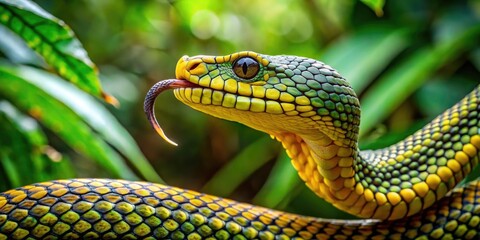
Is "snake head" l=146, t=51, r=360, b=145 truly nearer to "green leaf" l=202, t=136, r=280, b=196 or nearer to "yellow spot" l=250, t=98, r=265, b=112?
"yellow spot" l=250, t=98, r=265, b=112

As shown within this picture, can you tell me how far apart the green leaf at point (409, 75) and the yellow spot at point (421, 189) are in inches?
38.4

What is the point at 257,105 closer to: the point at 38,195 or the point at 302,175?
the point at 302,175

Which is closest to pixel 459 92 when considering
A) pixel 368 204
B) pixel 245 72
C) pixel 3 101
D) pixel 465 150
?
pixel 465 150

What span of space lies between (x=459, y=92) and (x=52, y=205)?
202cm

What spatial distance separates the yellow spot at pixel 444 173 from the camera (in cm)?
153

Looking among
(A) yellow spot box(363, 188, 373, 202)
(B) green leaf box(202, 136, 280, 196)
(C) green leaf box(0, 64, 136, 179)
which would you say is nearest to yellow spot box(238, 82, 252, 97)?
(A) yellow spot box(363, 188, 373, 202)

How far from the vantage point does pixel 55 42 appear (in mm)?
1628

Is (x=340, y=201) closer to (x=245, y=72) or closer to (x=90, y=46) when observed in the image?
(x=245, y=72)

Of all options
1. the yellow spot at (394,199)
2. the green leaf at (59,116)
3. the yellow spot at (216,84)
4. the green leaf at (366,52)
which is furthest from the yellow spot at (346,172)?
the green leaf at (366,52)

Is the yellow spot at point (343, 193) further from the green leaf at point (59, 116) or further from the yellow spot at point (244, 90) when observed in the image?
the green leaf at point (59, 116)

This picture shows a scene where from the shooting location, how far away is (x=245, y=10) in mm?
4164

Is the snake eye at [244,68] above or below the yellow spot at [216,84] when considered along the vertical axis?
above

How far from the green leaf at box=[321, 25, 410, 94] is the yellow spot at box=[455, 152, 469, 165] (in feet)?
3.74

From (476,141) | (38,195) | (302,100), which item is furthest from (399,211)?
(38,195)
